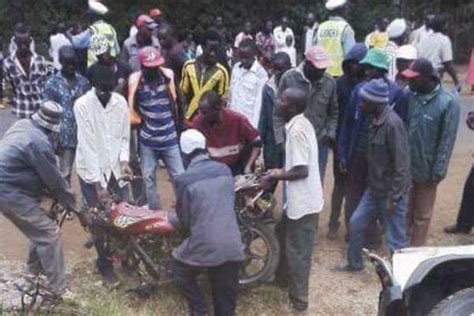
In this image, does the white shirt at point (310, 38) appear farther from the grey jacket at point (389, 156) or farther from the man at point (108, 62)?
the grey jacket at point (389, 156)

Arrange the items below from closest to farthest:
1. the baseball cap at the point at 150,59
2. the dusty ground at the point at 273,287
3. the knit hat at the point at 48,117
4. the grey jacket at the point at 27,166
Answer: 1. the grey jacket at the point at 27,166
2. the knit hat at the point at 48,117
3. the dusty ground at the point at 273,287
4. the baseball cap at the point at 150,59

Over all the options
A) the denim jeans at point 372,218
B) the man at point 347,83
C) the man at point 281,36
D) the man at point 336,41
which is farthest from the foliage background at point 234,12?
the denim jeans at point 372,218

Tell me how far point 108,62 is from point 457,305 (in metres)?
4.35

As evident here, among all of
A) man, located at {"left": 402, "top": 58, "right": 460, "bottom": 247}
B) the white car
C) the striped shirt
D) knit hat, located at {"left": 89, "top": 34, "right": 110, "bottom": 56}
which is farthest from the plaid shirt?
the white car

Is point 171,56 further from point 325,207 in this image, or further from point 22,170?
point 22,170

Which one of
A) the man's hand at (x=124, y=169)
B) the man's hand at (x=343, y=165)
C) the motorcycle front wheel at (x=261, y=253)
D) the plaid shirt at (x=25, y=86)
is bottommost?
the motorcycle front wheel at (x=261, y=253)

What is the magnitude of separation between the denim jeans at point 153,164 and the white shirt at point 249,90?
42.3 inches

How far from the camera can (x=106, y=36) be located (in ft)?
28.1

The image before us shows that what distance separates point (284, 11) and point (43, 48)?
22.5ft

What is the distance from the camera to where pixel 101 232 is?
5938mm

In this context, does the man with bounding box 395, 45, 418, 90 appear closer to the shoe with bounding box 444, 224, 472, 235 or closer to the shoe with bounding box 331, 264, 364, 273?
the shoe with bounding box 444, 224, 472, 235

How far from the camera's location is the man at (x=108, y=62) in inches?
286

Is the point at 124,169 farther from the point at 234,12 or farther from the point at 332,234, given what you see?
the point at 234,12

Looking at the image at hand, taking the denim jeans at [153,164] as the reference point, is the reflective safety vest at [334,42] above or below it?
above
